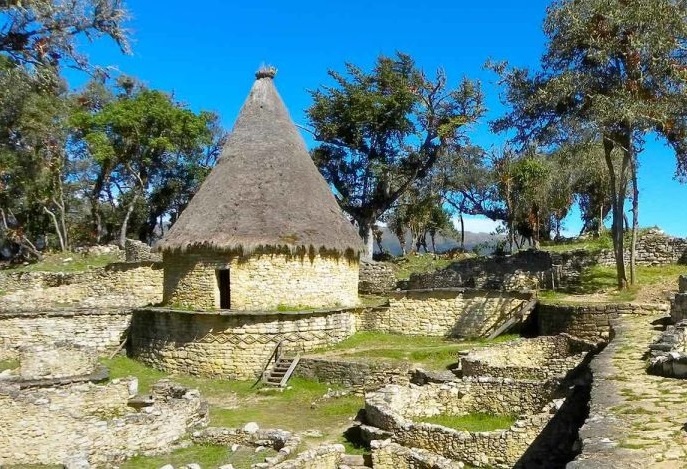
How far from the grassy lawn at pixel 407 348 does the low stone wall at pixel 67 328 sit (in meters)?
7.77

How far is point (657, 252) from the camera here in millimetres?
26453

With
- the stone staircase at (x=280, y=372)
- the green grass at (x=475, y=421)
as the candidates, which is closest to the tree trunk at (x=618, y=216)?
the stone staircase at (x=280, y=372)

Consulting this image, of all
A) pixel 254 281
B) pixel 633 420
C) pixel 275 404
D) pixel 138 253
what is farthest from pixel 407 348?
pixel 138 253

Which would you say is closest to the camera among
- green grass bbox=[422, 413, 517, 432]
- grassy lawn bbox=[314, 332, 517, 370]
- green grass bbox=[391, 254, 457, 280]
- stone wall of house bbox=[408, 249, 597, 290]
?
green grass bbox=[422, 413, 517, 432]

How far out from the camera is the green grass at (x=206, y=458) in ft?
34.9

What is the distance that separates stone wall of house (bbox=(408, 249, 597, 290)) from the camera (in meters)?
25.3

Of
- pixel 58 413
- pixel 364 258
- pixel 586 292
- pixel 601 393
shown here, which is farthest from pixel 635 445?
pixel 364 258

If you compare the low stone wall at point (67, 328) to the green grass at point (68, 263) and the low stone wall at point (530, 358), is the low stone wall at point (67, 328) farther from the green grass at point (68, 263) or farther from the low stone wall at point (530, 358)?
the low stone wall at point (530, 358)

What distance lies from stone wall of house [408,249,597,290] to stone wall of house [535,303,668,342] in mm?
6110

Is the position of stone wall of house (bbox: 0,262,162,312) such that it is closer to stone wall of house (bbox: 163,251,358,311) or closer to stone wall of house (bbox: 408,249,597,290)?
stone wall of house (bbox: 163,251,358,311)

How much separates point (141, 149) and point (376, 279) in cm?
1819

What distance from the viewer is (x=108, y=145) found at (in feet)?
120

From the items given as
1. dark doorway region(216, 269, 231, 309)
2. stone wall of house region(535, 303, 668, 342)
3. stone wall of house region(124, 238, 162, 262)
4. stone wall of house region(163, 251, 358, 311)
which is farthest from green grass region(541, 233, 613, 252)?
stone wall of house region(124, 238, 162, 262)

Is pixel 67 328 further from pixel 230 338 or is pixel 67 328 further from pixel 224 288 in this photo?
pixel 230 338
